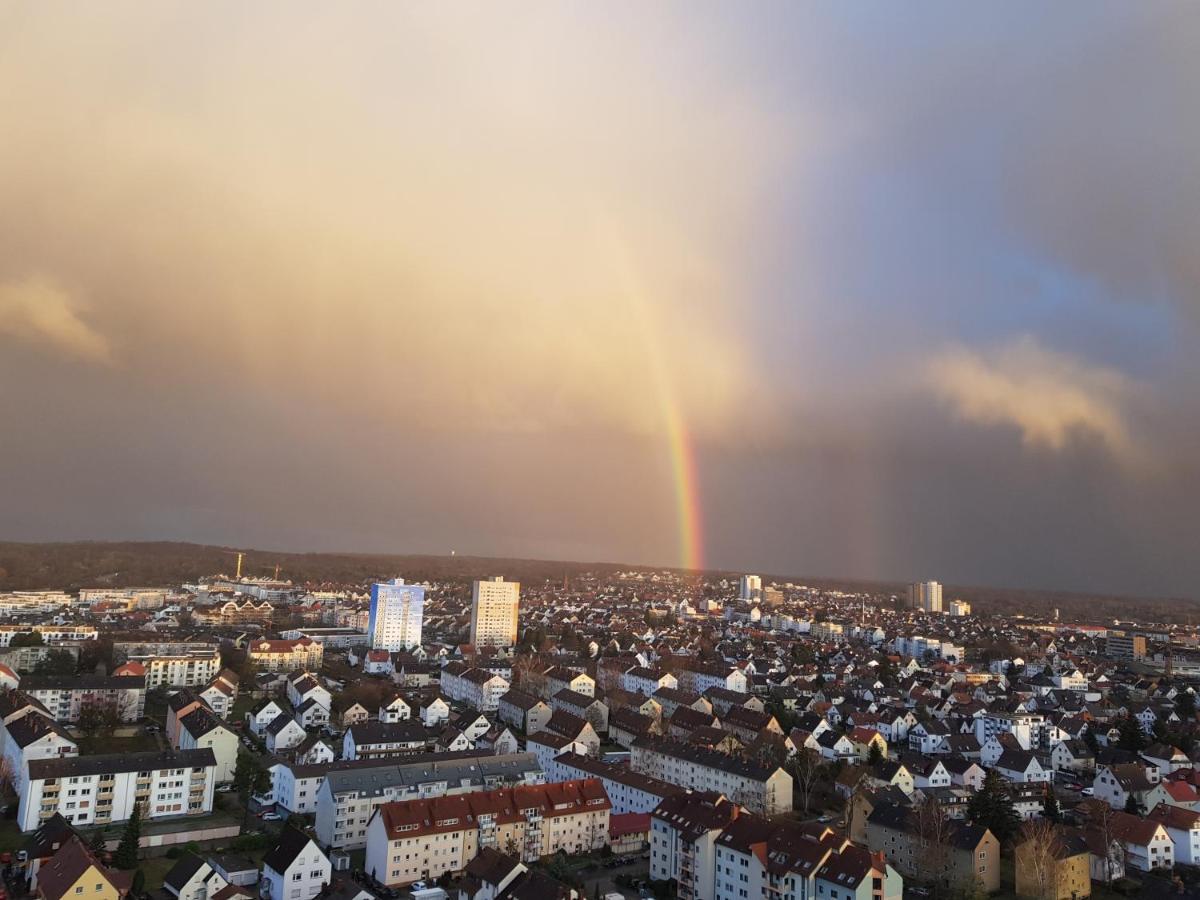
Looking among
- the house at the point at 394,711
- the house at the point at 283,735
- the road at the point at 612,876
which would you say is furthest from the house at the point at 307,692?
the road at the point at 612,876

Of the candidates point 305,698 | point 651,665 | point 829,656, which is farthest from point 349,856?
point 829,656

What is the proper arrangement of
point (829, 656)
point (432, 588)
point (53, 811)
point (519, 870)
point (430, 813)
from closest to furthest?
point (519, 870)
point (430, 813)
point (53, 811)
point (829, 656)
point (432, 588)

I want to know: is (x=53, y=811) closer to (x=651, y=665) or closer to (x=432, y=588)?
(x=651, y=665)

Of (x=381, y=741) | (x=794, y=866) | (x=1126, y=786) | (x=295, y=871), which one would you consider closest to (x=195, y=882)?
(x=295, y=871)

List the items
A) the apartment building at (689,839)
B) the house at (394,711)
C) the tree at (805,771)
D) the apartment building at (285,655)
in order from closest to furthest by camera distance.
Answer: the apartment building at (689,839) < the tree at (805,771) < the house at (394,711) < the apartment building at (285,655)

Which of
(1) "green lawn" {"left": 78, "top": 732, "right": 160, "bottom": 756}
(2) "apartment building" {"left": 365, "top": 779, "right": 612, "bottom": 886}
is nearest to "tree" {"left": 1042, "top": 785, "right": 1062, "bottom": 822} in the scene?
(2) "apartment building" {"left": 365, "top": 779, "right": 612, "bottom": 886}

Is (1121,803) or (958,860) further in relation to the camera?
(1121,803)

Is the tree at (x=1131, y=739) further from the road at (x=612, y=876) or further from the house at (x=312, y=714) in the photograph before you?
the house at (x=312, y=714)

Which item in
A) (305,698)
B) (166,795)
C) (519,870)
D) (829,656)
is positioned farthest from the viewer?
(829,656)
